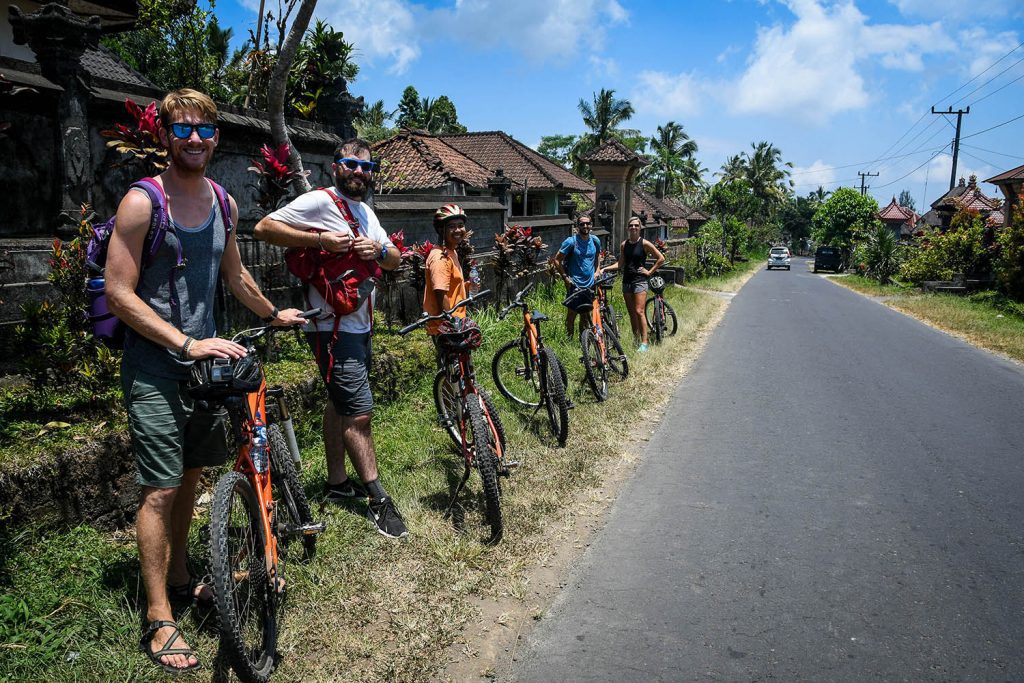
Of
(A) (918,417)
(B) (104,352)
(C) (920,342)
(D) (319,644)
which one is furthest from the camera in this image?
(C) (920,342)

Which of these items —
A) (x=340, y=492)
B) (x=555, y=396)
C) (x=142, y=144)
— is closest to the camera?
(x=340, y=492)

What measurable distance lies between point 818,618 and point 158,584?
2896 millimetres

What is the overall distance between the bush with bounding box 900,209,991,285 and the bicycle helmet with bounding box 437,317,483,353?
25302mm

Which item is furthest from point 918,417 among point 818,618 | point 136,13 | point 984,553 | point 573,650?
point 136,13

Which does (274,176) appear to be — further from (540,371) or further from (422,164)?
(422,164)

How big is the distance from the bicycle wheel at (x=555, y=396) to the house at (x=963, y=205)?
83.4ft

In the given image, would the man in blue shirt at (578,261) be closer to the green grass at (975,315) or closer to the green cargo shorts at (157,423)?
the green cargo shorts at (157,423)

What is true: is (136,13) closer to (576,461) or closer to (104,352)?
(104,352)

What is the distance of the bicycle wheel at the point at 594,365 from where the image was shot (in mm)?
7000

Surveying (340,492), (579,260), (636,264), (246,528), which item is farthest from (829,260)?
(246,528)

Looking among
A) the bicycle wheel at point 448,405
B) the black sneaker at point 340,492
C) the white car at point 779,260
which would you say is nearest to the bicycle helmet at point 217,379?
the black sneaker at point 340,492

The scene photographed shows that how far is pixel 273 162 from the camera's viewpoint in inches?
235

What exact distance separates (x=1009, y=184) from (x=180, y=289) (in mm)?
28008

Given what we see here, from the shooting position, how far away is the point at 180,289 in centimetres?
284
